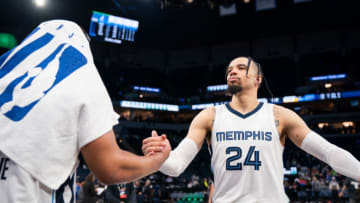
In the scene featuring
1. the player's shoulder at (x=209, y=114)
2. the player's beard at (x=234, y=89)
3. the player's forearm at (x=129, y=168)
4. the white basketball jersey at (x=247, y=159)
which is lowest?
the white basketball jersey at (x=247, y=159)

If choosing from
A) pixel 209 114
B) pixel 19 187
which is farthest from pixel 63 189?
pixel 209 114

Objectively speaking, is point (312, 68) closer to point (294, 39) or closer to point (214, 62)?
point (294, 39)

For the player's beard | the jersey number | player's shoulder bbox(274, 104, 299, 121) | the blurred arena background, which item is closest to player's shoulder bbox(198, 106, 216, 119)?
the player's beard

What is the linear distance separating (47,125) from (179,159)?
6.05 ft

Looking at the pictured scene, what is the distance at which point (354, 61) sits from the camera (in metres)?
29.4

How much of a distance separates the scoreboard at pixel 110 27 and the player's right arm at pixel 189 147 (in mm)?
22131

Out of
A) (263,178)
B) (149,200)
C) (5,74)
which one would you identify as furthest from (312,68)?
(5,74)

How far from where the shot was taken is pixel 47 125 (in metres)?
0.99

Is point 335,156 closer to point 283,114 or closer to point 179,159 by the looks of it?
point 283,114

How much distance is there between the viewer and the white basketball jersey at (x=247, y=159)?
263cm

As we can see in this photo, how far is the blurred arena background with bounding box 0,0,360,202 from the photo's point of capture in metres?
24.4

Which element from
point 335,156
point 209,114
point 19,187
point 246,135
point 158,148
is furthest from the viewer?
point 209,114

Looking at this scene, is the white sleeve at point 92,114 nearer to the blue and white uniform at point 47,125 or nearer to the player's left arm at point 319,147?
the blue and white uniform at point 47,125

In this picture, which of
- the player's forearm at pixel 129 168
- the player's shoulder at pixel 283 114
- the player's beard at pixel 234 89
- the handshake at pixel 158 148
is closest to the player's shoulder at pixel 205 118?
the player's beard at pixel 234 89
